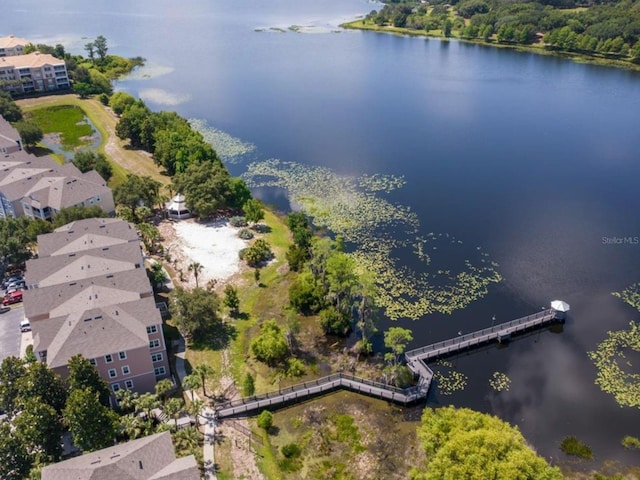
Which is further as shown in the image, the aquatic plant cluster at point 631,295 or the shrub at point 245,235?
the shrub at point 245,235

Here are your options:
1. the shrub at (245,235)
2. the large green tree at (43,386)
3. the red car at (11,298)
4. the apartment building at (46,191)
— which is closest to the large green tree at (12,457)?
the large green tree at (43,386)

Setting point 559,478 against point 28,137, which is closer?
point 559,478

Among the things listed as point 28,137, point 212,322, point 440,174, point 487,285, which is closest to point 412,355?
point 487,285

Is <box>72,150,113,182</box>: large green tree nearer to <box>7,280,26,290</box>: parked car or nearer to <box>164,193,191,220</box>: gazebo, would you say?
<box>164,193,191,220</box>: gazebo

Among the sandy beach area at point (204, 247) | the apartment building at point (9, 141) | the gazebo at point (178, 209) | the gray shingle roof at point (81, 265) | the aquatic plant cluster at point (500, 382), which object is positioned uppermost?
the apartment building at point (9, 141)

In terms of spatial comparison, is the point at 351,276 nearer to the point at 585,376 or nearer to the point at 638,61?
the point at 585,376

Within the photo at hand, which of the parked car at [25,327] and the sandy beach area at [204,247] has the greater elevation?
the sandy beach area at [204,247]

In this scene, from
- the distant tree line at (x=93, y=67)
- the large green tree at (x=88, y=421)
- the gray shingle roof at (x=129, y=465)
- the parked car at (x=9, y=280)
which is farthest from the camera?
the distant tree line at (x=93, y=67)

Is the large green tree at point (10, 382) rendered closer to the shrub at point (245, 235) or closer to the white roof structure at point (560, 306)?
the shrub at point (245, 235)
